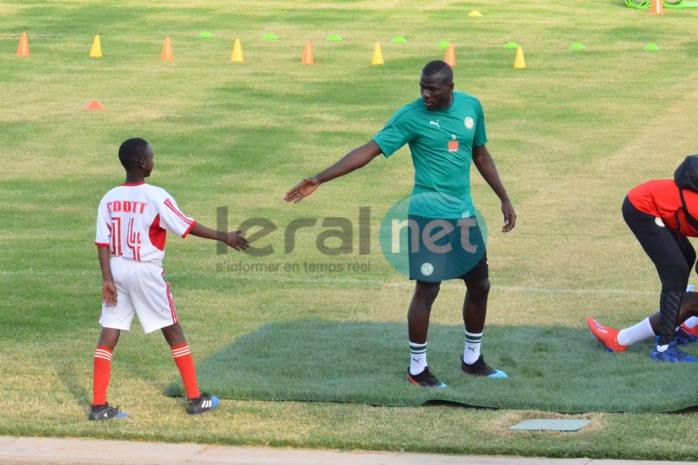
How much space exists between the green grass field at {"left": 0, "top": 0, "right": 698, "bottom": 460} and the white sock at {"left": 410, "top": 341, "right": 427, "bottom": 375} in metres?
0.54

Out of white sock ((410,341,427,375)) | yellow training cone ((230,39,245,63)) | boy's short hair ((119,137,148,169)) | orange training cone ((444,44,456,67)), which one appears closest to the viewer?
boy's short hair ((119,137,148,169))

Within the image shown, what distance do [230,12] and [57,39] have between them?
612cm

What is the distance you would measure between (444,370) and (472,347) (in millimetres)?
328

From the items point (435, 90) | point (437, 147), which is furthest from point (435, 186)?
point (435, 90)

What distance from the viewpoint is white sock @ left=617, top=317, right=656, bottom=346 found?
9.05 m

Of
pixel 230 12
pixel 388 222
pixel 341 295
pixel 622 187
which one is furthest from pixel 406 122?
pixel 230 12

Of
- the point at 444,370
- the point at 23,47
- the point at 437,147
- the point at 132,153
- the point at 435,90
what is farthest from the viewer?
the point at 23,47

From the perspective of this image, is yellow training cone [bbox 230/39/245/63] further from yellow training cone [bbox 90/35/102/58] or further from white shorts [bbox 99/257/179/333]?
white shorts [bbox 99/257/179/333]

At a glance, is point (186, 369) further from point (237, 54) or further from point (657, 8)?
point (657, 8)

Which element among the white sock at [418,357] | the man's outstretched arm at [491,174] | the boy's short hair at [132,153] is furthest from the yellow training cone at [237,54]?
the boy's short hair at [132,153]

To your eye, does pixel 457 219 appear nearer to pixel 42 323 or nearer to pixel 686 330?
pixel 686 330

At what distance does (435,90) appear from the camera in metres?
7.90

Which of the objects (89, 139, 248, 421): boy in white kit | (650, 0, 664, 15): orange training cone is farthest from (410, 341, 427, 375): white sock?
(650, 0, 664, 15): orange training cone

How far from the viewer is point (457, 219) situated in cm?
813
